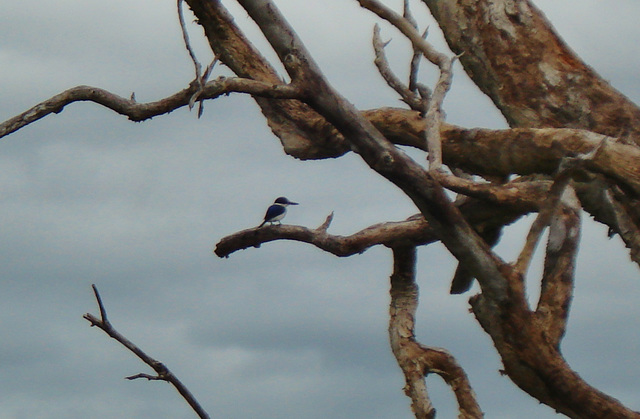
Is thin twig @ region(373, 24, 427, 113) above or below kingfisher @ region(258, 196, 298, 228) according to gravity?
below

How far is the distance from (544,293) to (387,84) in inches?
99.9

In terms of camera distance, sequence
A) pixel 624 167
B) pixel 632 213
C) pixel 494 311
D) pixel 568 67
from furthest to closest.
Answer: pixel 568 67
pixel 632 213
pixel 624 167
pixel 494 311

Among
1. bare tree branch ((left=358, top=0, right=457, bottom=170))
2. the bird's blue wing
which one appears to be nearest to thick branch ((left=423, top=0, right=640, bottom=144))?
bare tree branch ((left=358, top=0, right=457, bottom=170))

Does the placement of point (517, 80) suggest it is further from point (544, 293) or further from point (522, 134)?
point (544, 293)

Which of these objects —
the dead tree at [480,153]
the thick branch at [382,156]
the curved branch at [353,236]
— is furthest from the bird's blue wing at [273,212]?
the thick branch at [382,156]

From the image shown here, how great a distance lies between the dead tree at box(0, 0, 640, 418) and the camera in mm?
7301

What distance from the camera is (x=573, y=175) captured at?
738 cm

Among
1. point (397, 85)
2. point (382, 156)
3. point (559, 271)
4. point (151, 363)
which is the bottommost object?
point (151, 363)

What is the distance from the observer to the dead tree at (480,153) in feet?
24.0

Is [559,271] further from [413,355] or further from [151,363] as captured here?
[151,363]

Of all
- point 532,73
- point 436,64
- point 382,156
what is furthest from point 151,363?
point 532,73

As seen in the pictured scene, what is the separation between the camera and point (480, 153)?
9.94 m

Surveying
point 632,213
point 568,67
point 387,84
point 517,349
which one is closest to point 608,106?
point 568,67

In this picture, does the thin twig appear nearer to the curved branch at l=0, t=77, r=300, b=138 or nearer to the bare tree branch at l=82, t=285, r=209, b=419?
the curved branch at l=0, t=77, r=300, b=138
